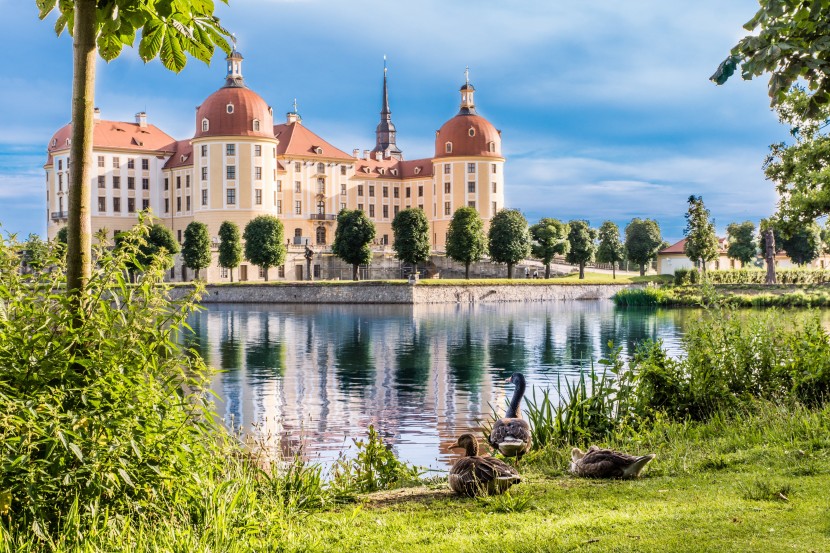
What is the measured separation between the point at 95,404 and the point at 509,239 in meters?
61.3

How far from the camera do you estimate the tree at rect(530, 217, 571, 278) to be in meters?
67.4

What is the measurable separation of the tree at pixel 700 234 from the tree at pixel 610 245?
1068 cm

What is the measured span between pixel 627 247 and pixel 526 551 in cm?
7620

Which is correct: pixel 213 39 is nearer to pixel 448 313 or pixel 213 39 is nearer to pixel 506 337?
pixel 506 337

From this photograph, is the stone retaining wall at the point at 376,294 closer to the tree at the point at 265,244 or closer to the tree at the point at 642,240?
the tree at the point at 265,244

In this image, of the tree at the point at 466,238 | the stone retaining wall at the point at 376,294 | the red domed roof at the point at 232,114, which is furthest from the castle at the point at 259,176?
the stone retaining wall at the point at 376,294

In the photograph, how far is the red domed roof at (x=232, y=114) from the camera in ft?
228

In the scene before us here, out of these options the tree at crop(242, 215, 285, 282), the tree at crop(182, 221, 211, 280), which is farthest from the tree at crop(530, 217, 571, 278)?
the tree at crop(182, 221, 211, 280)

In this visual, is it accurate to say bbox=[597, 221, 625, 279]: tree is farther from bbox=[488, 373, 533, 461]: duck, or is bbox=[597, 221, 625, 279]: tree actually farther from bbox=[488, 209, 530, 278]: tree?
bbox=[488, 373, 533, 461]: duck

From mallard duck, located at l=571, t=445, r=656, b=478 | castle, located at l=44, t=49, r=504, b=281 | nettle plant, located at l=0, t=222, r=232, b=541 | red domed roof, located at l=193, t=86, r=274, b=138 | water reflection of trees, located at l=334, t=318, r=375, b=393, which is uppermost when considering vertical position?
red domed roof, located at l=193, t=86, r=274, b=138

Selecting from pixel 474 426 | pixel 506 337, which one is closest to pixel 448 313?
pixel 506 337

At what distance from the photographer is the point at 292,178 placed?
254 ft

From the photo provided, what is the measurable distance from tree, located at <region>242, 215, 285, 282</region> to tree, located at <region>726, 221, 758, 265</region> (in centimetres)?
4273

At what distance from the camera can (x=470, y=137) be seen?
80.1 m
